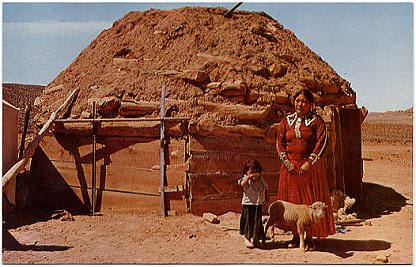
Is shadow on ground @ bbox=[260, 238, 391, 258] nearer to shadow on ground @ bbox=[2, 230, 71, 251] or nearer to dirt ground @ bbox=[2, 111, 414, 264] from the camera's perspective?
dirt ground @ bbox=[2, 111, 414, 264]

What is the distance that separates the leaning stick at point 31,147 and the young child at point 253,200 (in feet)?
10.5

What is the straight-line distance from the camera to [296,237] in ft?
19.5

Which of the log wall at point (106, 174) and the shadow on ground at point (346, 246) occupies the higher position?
the log wall at point (106, 174)

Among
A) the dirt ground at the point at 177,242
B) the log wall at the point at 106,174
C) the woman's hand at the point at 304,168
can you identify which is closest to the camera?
the dirt ground at the point at 177,242

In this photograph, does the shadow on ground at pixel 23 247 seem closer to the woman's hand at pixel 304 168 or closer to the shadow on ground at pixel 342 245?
the shadow on ground at pixel 342 245

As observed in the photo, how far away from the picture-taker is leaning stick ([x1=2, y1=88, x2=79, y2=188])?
6.63 metres

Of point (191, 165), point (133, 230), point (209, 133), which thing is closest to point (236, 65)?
point (209, 133)

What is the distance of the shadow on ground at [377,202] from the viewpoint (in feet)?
27.5

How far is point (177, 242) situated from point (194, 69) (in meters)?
2.96

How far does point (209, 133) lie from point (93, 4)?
8.20 feet

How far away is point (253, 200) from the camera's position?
5762 millimetres

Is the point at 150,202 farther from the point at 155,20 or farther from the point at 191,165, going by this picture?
the point at 155,20

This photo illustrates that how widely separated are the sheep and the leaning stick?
3579 mm

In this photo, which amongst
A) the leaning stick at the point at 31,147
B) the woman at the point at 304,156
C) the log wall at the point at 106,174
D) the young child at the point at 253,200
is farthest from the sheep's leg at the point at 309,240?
the leaning stick at the point at 31,147
